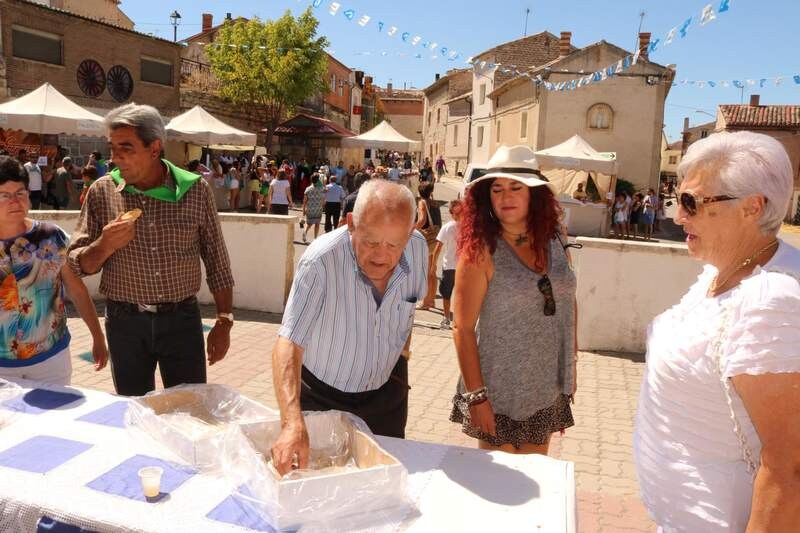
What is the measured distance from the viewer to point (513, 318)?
2686 mm

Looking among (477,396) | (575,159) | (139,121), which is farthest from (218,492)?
(575,159)

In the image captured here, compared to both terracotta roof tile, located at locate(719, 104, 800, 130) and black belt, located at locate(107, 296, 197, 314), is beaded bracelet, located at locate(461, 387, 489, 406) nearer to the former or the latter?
black belt, located at locate(107, 296, 197, 314)

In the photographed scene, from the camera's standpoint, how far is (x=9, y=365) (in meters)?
2.77

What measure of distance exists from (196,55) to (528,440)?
3349 cm

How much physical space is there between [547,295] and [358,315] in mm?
820

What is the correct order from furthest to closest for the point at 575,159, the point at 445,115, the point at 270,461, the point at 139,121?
1. the point at 445,115
2. the point at 575,159
3. the point at 139,121
4. the point at 270,461

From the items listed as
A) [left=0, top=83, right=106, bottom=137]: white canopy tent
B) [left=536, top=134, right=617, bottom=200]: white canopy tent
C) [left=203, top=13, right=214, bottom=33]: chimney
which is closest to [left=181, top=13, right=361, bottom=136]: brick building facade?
[left=203, top=13, right=214, bottom=33]: chimney

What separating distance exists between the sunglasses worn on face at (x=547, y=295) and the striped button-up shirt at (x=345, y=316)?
53 cm

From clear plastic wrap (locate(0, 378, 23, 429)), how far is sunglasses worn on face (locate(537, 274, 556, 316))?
6.58ft

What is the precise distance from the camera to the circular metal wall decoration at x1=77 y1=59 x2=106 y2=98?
2192cm

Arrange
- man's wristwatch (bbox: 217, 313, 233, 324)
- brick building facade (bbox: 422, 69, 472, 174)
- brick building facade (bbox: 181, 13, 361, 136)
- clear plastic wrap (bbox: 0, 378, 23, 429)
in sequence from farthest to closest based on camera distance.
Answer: brick building facade (bbox: 422, 69, 472, 174) → brick building facade (bbox: 181, 13, 361, 136) → man's wristwatch (bbox: 217, 313, 233, 324) → clear plastic wrap (bbox: 0, 378, 23, 429)

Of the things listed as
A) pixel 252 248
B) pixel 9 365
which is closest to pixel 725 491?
pixel 9 365

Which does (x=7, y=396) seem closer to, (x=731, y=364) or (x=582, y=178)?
(x=731, y=364)

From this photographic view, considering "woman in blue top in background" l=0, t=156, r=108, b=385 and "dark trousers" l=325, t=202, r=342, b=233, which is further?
"dark trousers" l=325, t=202, r=342, b=233
